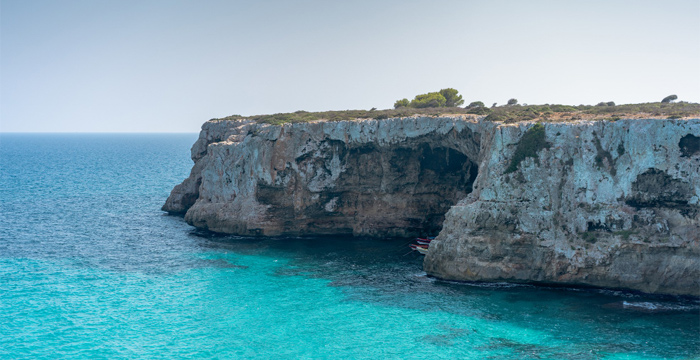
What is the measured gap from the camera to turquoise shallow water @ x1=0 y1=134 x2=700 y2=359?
29766 millimetres

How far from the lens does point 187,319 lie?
3372 centimetres

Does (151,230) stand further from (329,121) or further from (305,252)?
(329,121)

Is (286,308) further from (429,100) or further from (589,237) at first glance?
(429,100)

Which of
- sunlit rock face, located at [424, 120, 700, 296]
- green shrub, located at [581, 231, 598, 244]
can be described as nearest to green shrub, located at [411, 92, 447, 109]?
sunlit rock face, located at [424, 120, 700, 296]

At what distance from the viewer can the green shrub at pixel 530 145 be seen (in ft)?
130

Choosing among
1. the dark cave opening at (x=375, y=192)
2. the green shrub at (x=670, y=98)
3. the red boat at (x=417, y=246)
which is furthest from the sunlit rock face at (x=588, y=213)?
the green shrub at (x=670, y=98)

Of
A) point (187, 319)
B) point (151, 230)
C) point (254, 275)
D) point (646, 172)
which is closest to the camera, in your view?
point (187, 319)

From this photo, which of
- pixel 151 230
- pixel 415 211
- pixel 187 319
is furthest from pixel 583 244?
pixel 151 230

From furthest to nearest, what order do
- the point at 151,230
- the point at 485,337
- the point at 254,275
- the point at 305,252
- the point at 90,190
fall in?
1. the point at 90,190
2. the point at 151,230
3. the point at 305,252
4. the point at 254,275
5. the point at 485,337

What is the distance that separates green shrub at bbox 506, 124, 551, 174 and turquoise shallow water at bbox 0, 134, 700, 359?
954 centimetres

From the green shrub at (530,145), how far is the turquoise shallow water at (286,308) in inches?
376

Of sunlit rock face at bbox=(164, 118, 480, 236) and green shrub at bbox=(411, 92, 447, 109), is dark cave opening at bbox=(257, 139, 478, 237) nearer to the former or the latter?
sunlit rock face at bbox=(164, 118, 480, 236)

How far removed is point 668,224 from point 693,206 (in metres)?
1.97

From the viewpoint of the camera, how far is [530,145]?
39.8 m
